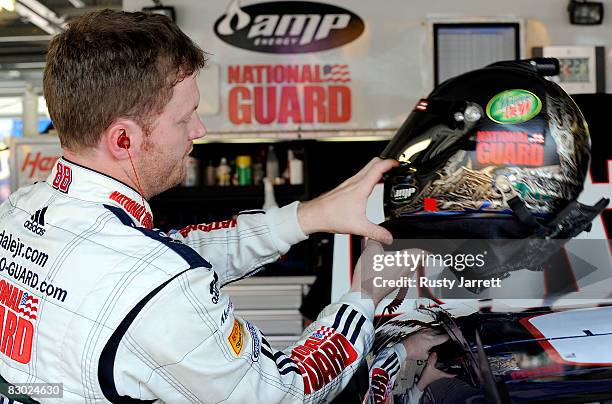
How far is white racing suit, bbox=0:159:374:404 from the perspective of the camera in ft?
3.12

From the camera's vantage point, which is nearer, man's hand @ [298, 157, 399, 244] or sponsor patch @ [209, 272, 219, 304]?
sponsor patch @ [209, 272, 219, 304]

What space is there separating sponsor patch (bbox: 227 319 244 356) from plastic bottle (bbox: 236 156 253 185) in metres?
3.67

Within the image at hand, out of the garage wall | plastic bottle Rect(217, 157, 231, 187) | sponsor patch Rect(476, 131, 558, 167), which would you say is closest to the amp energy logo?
the garage wall

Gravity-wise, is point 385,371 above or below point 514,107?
below

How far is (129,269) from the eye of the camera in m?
0.97

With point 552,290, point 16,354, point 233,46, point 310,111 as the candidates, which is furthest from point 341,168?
point 16,354

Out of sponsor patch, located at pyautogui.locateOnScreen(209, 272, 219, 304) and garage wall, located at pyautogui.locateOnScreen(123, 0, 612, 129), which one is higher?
garage wall, located at pyautogui.locateOnScreen(123, 0, 612, 129)

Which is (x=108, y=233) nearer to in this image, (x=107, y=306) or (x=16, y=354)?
(x=107, y=306)

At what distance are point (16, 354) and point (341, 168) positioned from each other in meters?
3.78

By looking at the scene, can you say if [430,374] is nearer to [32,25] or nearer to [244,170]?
[244,170]

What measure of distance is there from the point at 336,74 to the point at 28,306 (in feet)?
12.0

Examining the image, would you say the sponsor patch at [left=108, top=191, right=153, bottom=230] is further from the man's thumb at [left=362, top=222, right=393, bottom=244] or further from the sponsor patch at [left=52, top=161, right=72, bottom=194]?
the man's thumb at [left=362, top=222, right=393, bottom=244]

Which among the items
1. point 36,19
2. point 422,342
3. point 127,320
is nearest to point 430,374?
point 422,342

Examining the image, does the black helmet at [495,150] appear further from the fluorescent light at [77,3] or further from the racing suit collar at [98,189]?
the fluorescent light at [77,3]
